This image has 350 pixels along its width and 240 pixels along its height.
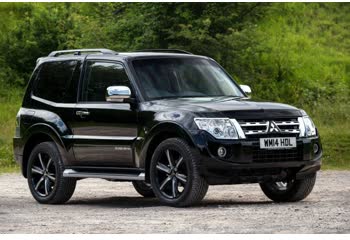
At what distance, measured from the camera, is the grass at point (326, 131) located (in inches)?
914

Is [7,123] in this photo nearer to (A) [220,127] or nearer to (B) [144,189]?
(B) [144,189]

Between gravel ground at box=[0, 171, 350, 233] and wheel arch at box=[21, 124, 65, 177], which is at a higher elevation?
wheel arch at box=[21, 124, 65, 177]

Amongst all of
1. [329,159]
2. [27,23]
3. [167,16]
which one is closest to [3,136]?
[167,16]

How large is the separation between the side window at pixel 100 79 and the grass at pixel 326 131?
8.48 meters

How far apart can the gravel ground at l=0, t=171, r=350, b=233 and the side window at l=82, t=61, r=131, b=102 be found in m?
1.31

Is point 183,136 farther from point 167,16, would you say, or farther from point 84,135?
point 167,16

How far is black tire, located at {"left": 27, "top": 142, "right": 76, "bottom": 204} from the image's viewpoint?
46.7 feet

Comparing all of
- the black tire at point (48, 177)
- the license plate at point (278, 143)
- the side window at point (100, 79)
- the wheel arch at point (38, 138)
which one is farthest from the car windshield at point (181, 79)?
the black tire at point (48, 177)

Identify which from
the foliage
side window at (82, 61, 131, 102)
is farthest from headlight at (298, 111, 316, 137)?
the foliage

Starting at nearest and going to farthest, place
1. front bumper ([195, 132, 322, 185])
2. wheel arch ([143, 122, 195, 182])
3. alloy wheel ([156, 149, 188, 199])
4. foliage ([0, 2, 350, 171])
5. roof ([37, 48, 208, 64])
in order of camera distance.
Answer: front bumper ([195, 132, 322, 185])
wheel arch ([143, 122, 195, 182])
alloy wheel ([156, 149, 188, 199])
roof ([37, 48, 208, 64])
foliage ([0, 2, 350, 171])

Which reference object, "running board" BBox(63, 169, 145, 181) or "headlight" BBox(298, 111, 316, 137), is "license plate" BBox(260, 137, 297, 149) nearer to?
"headlight" BBox(298, 111, 316, 137)

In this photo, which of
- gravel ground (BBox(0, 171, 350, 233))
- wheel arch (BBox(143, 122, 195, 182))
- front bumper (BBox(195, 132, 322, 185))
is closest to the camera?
gravel ground (BBox(0, 171, 350, 233))

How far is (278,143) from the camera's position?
12.8m

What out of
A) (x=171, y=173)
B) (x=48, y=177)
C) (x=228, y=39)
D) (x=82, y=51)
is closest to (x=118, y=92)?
(x=171, y=173)
